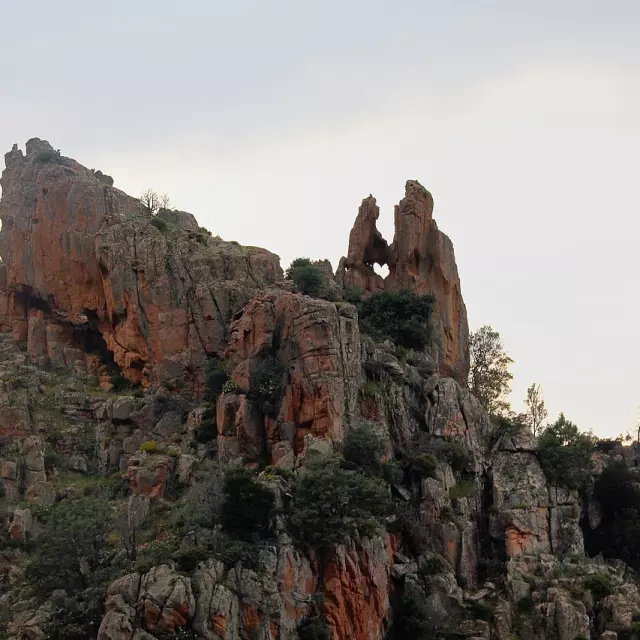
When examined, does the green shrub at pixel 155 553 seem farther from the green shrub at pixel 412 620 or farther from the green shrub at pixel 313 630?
the green shrub at pixel 412 620

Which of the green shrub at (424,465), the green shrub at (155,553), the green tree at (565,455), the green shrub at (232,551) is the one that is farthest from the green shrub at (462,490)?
the green shrub at (155,553)

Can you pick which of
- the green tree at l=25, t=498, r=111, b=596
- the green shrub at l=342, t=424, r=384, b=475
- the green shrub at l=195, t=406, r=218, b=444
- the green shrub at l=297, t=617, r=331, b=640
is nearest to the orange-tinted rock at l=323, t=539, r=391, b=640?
the green shrub at l=297, t=617, r=331, b=640

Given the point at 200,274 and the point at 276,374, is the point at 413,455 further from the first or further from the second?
the point at 200,274

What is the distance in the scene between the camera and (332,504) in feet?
225

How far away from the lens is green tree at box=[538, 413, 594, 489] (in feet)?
262

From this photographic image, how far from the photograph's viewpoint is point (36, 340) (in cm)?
9094

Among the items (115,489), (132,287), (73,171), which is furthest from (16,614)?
(73,171)

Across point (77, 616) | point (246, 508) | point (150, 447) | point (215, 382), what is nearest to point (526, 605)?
point (246, 508)

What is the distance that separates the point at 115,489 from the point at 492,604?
22834mm

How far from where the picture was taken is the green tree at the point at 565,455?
79.8 meters

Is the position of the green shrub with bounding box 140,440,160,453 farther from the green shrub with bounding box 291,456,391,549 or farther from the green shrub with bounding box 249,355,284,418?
the green shrub with bounding box 291,456,391,549

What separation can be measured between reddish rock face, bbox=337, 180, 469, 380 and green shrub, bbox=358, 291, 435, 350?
2738mm

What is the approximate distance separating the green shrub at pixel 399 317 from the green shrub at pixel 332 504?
18617mm

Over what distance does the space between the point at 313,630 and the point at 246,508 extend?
707cm
